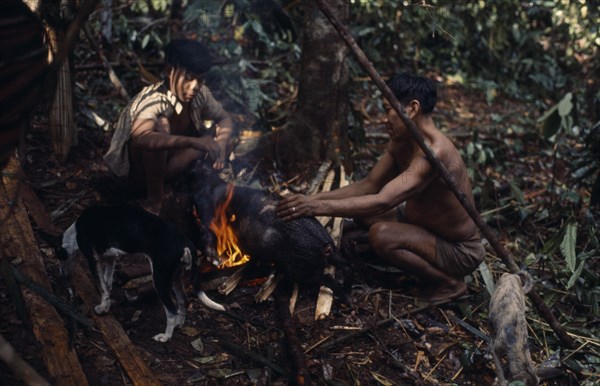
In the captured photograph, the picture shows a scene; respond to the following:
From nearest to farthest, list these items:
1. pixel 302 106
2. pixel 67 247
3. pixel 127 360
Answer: pixel 127 360
pixel 67 247
pixel 302 106

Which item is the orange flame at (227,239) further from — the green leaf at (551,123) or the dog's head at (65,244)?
the green leaf at (551,123)

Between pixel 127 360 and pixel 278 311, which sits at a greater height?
pixel 127 360

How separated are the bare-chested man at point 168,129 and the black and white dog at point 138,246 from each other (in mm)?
1212

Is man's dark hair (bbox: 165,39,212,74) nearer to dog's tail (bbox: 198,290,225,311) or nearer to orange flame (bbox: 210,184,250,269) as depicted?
orange flame (bbox: 210,184,250,269)

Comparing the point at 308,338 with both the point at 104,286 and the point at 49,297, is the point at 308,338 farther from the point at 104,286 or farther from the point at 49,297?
the point at 49,297

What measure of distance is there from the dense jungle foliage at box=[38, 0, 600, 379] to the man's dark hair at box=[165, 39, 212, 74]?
0.73 m

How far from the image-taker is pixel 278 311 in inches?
156

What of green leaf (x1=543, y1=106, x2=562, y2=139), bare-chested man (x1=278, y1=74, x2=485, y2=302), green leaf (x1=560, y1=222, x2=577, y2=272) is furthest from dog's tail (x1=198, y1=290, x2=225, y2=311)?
green leaf (x1=543, y1=106, x2=562, y2=139)

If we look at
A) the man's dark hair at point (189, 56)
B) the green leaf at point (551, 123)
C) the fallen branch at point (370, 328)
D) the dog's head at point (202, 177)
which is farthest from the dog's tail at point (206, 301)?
the green leaf at point (551, 123)

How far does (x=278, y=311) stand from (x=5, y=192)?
2.41 m

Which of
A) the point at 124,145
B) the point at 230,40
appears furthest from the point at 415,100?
the point at 230,40

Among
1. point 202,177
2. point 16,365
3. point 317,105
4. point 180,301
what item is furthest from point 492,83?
point 16,365

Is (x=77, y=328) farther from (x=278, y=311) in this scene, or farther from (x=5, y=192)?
(x=5, y=192)

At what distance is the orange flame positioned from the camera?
4.37 meters
